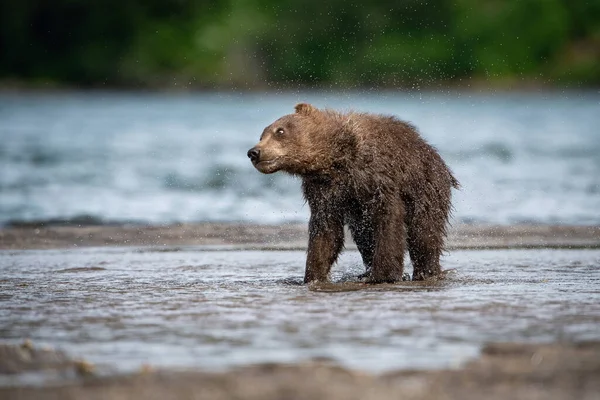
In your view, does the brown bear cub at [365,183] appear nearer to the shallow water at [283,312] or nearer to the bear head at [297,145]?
the bear head at [297,145]

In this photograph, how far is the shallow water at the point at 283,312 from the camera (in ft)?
21.3

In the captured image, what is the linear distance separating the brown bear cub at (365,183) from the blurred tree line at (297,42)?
5794cm

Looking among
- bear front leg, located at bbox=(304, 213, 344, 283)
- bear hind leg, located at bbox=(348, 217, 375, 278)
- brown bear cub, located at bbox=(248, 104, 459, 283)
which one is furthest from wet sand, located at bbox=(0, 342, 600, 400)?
bear hind leg, located at bbox=(348, 217, 375, 278)

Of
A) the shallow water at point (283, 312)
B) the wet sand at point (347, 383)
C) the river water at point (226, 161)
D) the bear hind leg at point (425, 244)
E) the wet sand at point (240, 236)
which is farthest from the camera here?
the river water at point (226, 161)

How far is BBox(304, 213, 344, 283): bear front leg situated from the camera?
964cm

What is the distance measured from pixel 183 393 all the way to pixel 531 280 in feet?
14.7

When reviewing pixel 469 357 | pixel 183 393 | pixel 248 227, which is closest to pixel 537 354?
pixel 469 357

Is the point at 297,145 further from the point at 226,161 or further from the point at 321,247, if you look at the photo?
the point at 226,161

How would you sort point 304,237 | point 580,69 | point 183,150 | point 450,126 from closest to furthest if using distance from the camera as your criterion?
point 304,237 < point 183,150 < point 450,126 < point 580,69

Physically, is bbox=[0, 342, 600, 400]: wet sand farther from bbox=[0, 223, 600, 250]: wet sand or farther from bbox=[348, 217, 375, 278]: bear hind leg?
bbox=[0, 223, 600, 250]: wet sand

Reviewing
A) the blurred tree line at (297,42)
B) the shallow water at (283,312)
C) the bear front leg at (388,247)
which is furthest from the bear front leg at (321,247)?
the blurred tree line at (297,42)

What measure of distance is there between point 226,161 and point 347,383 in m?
21.5

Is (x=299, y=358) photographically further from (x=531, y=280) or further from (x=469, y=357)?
(x=531, y=280)

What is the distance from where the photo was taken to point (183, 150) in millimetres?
32188
